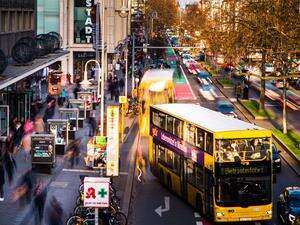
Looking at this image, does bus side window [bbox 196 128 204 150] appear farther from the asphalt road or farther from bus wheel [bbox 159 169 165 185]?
bus wheel [bbox 159 169 165 185]

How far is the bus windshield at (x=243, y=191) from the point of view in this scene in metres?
23.7

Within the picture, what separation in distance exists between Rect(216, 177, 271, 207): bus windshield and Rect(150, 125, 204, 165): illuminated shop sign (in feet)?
5.52

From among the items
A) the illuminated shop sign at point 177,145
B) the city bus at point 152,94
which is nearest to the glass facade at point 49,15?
the city bus at point 152,94

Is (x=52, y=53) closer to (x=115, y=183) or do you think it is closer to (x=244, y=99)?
(x=244, y=99)

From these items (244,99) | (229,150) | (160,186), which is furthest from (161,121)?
(244,99)

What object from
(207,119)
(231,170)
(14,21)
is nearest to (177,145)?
(207,119)

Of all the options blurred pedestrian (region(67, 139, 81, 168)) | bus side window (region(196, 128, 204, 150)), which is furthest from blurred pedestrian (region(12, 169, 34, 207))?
bus side window (region(196, 128, 204, 150))

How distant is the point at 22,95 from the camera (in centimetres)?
4303

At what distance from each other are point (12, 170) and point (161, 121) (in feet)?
22.4

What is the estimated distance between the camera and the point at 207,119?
87.3 ft

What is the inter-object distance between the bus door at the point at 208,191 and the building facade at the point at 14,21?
19.4 m

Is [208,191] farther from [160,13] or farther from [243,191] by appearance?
[160,13]

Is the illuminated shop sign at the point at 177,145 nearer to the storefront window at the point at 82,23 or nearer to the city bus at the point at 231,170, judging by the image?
the city bus at the point at 231,170

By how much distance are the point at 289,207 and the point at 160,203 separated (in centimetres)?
600
